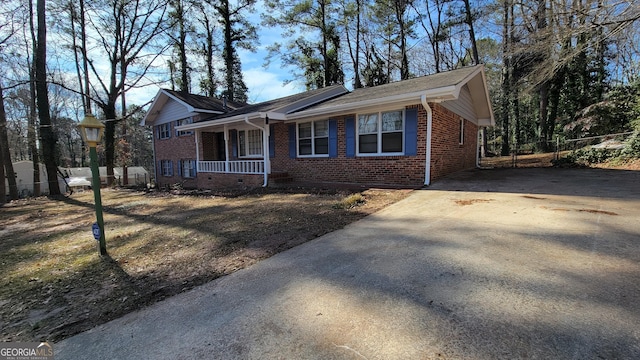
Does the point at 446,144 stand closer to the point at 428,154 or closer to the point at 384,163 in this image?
the point at 428,154

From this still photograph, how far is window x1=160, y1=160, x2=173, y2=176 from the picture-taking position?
1856 centimetres

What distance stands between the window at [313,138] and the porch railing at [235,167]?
194cm

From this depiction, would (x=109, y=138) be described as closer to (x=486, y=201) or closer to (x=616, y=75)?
(x=486, y=201)

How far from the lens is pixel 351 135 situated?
9641 mm

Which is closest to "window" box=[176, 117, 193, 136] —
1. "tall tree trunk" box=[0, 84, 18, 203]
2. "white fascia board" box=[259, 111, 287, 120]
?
"tall tree trunk" box=[0, 84, 18, 203]

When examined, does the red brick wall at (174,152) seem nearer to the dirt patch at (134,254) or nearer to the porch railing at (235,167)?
the porch railing at (235,167)

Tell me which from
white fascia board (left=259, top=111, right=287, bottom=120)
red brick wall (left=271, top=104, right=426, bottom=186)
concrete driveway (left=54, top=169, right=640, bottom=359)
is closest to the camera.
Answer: concrete driveway (left=54, top=169, right=640, bottom=359)

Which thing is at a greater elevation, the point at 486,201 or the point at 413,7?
the point at 413,7

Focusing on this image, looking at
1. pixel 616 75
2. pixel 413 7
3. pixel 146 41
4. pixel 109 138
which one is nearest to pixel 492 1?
pixel 413 7

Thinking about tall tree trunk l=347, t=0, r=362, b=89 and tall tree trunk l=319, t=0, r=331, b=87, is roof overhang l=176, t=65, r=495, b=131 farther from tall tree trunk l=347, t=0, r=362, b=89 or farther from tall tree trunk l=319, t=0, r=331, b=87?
tall tree trunk l=319, t=0, r=331, b=87

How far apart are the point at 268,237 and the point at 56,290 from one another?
2638mm

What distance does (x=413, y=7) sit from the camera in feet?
74.8

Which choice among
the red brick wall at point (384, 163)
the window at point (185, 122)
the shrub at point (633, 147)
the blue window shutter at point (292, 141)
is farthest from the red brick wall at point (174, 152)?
the shrub at point (633, 147)

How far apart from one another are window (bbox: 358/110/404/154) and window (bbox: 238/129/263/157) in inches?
241
